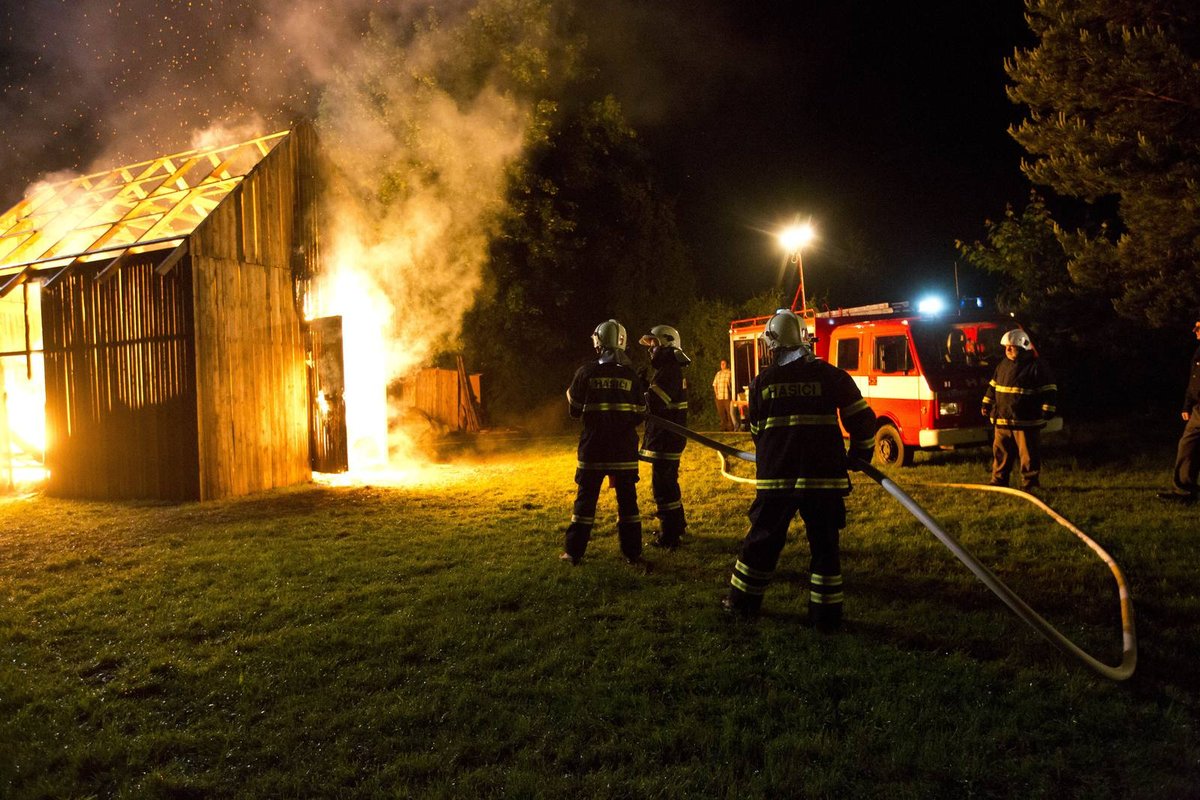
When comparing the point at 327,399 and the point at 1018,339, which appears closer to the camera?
Answer: the point at 1018,339

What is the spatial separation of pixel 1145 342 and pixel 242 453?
16548mm

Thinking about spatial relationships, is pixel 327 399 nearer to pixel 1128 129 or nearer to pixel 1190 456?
pixel 1190 456

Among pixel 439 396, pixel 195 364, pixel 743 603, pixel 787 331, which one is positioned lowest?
pixel 743 603

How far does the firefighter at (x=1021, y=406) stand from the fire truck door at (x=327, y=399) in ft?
31.6

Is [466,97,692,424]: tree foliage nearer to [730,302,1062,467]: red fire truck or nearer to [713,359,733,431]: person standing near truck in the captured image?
[713,359,733,431]: person standing near truck

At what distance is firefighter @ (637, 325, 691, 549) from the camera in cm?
727

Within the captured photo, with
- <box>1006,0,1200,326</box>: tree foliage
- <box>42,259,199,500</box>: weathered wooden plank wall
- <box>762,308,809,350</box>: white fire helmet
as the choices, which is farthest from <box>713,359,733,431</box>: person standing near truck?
<box>762,308,809,350</box>: white fire helmet

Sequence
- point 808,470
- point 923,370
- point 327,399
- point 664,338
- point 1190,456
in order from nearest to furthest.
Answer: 1. point 808,470
2. point 664,338
3. point 1190,456
4. point 923,370
5. point 327,399

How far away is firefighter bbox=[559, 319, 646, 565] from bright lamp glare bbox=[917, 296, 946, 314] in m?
6.74

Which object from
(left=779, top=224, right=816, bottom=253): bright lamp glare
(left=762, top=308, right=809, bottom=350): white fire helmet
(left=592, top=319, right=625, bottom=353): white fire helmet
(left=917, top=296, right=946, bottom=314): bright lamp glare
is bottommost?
(left=762, top=308, right=809, bottom=350): white fire helmet

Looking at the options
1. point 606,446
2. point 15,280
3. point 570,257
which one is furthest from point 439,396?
point 606,446

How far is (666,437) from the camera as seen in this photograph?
7.50m

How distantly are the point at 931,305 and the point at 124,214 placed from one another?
44.1ft

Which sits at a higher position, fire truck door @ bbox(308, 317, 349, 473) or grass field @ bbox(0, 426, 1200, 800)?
fire truck door @ bbox(308, 317, 349, 473)
